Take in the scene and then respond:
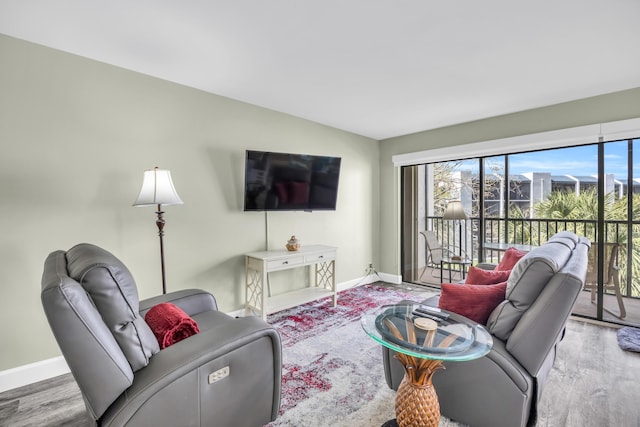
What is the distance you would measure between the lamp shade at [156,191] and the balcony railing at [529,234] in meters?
3.56

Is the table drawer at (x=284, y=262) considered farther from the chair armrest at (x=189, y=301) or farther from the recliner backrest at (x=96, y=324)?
the recliner backrest at (x=96, y=324)

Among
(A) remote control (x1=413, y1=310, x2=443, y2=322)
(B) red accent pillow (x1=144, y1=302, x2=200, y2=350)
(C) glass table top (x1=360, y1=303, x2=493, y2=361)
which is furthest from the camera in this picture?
(A) remote control (x1=413, y1=310, x2=443, y2=322)

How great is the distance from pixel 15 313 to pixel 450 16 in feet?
11.1

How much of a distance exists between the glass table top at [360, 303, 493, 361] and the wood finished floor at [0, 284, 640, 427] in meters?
0.63

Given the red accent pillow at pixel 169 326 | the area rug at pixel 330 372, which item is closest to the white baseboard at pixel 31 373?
the red accent pillow at pixel 169 326

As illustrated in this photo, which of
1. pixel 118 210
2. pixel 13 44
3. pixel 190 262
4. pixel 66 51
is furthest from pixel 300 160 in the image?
pixel 13 44

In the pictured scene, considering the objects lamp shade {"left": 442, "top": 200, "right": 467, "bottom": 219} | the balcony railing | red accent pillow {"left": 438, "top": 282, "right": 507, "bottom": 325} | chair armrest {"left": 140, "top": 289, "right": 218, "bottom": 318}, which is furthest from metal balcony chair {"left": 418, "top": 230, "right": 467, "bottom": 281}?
chair armrest {"left": 140, "top": 289, "right": 218, "bottom": 318}

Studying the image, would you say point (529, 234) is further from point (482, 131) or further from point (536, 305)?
point (536, 305)

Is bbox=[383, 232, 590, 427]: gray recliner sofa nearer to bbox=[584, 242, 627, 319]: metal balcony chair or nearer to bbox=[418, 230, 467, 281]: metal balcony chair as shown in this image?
bbox=[584, 242, 627, 319]: metal balcony chair

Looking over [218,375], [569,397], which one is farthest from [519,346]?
[218,375]

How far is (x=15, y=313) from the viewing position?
6.75ft

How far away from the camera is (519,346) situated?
4.81ft

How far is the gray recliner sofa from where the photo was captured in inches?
55.2

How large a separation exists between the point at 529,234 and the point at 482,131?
1.44m
